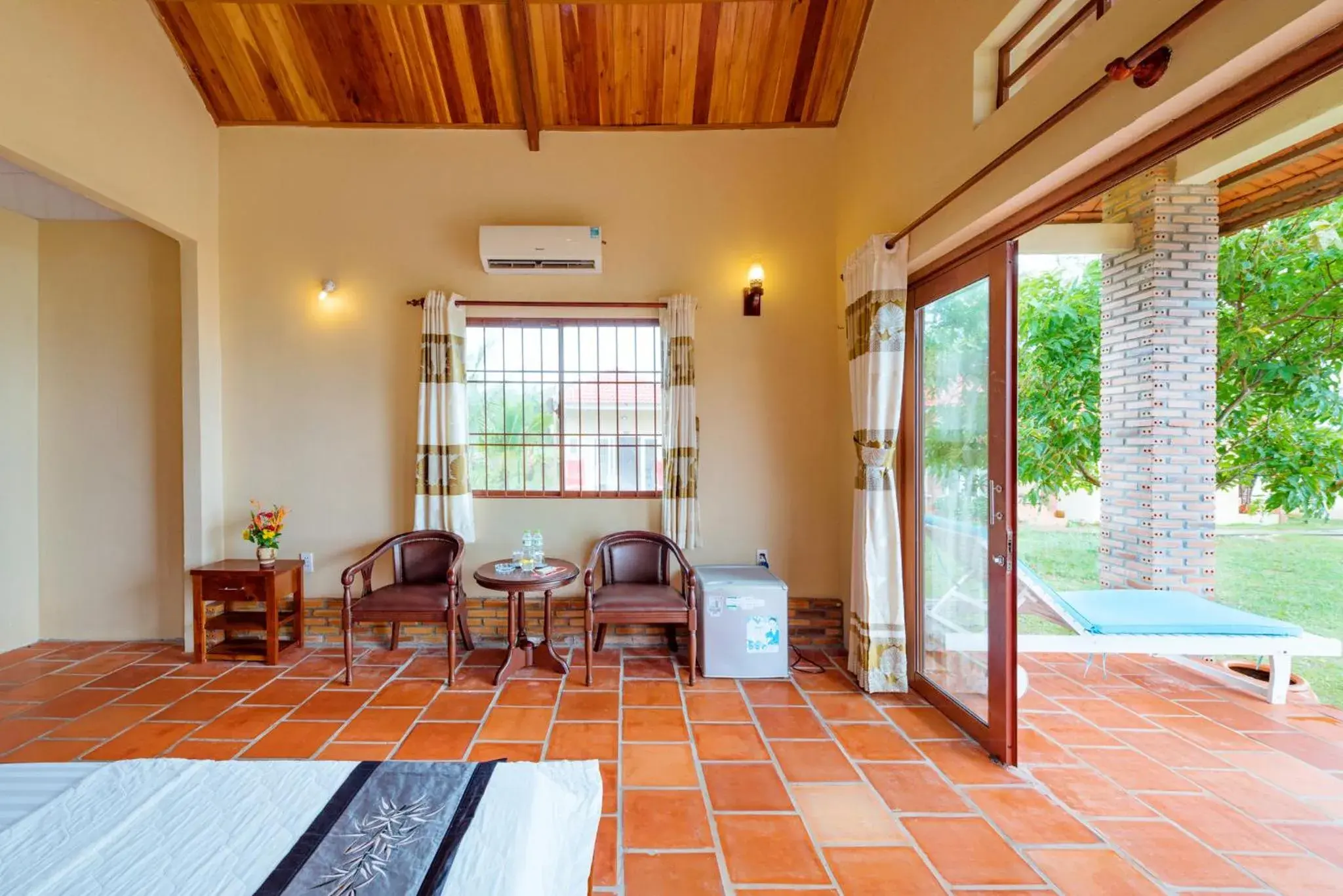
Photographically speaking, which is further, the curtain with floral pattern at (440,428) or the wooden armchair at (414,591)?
the curtain with floral pattern at (440,428)

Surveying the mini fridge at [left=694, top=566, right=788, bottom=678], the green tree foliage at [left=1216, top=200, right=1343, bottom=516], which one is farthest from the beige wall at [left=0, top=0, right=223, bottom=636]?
the green tree foliage at [left=1216, top=200, right=1343, bottom=516]

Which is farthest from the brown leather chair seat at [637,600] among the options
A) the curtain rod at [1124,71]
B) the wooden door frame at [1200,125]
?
the curtain rod at [1124,71]

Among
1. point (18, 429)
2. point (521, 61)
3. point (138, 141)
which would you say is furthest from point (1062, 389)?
point (18, 429)

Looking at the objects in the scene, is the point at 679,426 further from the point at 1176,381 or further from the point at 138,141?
the point at 138,141

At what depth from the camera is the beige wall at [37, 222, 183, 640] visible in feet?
12.0

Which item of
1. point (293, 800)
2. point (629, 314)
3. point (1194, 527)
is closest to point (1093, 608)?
point (1194, 527)

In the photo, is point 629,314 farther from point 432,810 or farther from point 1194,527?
point 1194,527

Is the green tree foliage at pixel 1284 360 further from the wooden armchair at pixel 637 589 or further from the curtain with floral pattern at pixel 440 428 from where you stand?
the curtain with floral pattern at pixel 440 428

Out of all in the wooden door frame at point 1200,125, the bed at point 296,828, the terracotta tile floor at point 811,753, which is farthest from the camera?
the terracotta tile floor at point 811,753

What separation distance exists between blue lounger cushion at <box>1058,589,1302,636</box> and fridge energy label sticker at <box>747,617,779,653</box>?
1573 millimetres

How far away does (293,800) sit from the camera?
3.89 ft

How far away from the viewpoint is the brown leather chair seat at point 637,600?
3.10 meters

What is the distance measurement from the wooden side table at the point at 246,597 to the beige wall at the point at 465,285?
0.96 ft

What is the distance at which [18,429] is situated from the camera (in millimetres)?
3551
